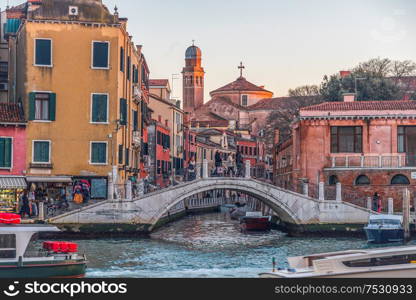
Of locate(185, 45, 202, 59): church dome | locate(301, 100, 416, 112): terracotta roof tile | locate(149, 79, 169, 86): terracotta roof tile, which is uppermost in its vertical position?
locate(185, 45, 202, 59): church dome

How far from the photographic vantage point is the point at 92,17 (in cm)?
4059

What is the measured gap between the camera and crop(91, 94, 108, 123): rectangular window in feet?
132

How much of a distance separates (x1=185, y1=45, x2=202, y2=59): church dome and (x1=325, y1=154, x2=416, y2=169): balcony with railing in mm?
70422

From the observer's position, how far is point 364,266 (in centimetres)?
2262

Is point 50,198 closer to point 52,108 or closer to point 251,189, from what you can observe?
point 52,108

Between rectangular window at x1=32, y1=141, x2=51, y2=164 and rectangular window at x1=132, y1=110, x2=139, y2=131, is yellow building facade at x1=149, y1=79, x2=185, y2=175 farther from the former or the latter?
rectangular window at x1=32, y1=141, x2=51, y2=164

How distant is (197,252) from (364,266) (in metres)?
12.8

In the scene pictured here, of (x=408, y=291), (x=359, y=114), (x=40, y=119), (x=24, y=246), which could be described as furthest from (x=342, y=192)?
(x=408, y=291)

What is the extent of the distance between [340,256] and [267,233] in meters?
21.6

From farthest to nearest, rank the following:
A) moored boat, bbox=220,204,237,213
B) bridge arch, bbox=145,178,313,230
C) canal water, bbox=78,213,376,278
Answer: moored boat, bbox=220,204,237,213, bridge arch, bbox=145,178,313,230, canal water, bbox=78,213,376,278

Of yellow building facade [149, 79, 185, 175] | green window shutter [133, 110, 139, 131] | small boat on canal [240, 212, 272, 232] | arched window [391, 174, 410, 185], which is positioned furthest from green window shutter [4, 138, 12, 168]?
yellow building facade [149, 79, 185, 175]

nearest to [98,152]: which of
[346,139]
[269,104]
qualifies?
[346,139]

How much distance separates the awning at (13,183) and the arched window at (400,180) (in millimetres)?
15656

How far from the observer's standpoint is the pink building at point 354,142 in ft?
144
